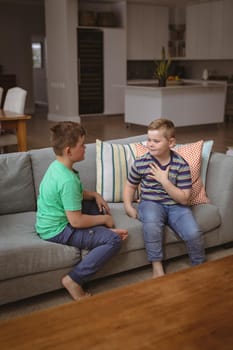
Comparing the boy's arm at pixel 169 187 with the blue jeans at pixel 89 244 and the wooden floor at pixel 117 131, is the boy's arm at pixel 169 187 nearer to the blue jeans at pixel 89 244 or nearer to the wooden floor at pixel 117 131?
the blue jeans at pixel 89 244

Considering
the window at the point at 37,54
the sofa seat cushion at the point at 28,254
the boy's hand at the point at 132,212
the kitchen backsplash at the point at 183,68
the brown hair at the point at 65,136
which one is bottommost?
the sofa seat cushion at the point at 28,254

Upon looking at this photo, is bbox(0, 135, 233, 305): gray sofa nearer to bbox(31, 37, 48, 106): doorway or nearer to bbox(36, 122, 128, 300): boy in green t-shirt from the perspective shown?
bbox(36, 122, 128, 300): boy in green t-shirt

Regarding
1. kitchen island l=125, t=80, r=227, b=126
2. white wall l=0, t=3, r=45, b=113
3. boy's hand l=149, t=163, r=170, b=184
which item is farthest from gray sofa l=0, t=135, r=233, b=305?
white wall l=0, t=3, r=45, b=113

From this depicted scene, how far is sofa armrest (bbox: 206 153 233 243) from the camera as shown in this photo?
2.68 metres

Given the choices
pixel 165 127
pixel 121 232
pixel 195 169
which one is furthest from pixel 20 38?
pixel 121 232

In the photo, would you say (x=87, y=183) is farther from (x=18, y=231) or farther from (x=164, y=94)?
(x=164, y=94)

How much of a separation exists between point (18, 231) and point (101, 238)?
0.45 m

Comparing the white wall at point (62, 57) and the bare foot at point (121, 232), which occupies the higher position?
the white wall at point (62, 57)

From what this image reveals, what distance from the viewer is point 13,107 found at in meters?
5.05

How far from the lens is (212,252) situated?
2811 mm

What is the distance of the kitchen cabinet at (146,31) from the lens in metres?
9.68

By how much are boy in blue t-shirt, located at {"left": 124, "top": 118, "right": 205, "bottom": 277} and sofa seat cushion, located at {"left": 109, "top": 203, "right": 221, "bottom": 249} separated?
0.04 meters

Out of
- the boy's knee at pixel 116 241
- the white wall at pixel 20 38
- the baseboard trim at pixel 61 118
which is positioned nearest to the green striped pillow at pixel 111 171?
the boy's knee at pixel 116 241

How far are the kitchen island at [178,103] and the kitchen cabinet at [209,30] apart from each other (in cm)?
143
